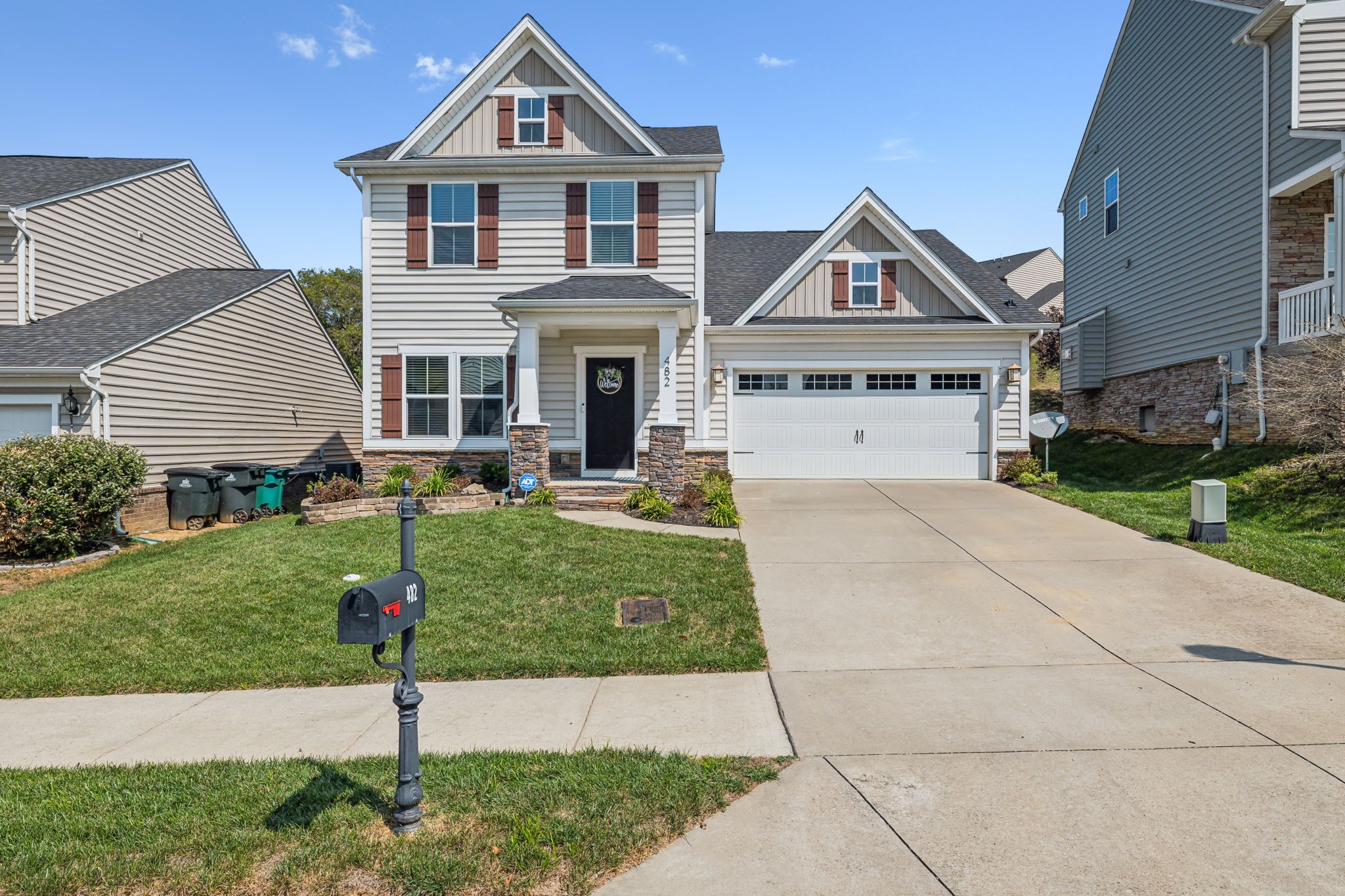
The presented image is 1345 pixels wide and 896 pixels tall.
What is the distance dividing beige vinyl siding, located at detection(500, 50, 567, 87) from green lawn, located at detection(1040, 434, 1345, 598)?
11.8 metres

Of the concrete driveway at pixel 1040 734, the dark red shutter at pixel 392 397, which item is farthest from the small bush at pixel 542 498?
the concrete driveway at pixel 1040 734

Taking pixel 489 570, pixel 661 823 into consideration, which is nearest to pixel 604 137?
pixel 489 570

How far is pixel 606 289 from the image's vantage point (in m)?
12.8

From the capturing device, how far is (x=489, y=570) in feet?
26.5

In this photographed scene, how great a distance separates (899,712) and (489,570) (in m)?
4.88

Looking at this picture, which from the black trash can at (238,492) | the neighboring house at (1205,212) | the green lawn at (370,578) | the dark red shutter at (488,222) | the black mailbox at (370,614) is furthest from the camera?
the dark red shutter at (488,222)

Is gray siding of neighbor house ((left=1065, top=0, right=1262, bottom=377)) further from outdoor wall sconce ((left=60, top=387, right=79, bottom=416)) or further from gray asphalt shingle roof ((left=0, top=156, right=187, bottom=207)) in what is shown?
gray asphalt shingle roof ((left=0, top=156, right=187, bottom=207))

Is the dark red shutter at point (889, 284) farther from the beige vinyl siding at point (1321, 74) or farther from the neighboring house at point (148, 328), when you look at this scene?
the neighboring house at point (148, 328)

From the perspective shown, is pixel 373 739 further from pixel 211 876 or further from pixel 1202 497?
pixel 1202 497

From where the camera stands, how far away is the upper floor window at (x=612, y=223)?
1385 centimetres

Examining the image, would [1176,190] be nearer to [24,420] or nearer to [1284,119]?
[1284,119]

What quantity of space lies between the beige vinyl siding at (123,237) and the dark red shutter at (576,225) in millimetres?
10137

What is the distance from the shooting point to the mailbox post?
3.04 meters

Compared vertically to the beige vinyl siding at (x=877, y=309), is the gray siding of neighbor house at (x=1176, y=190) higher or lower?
higher
